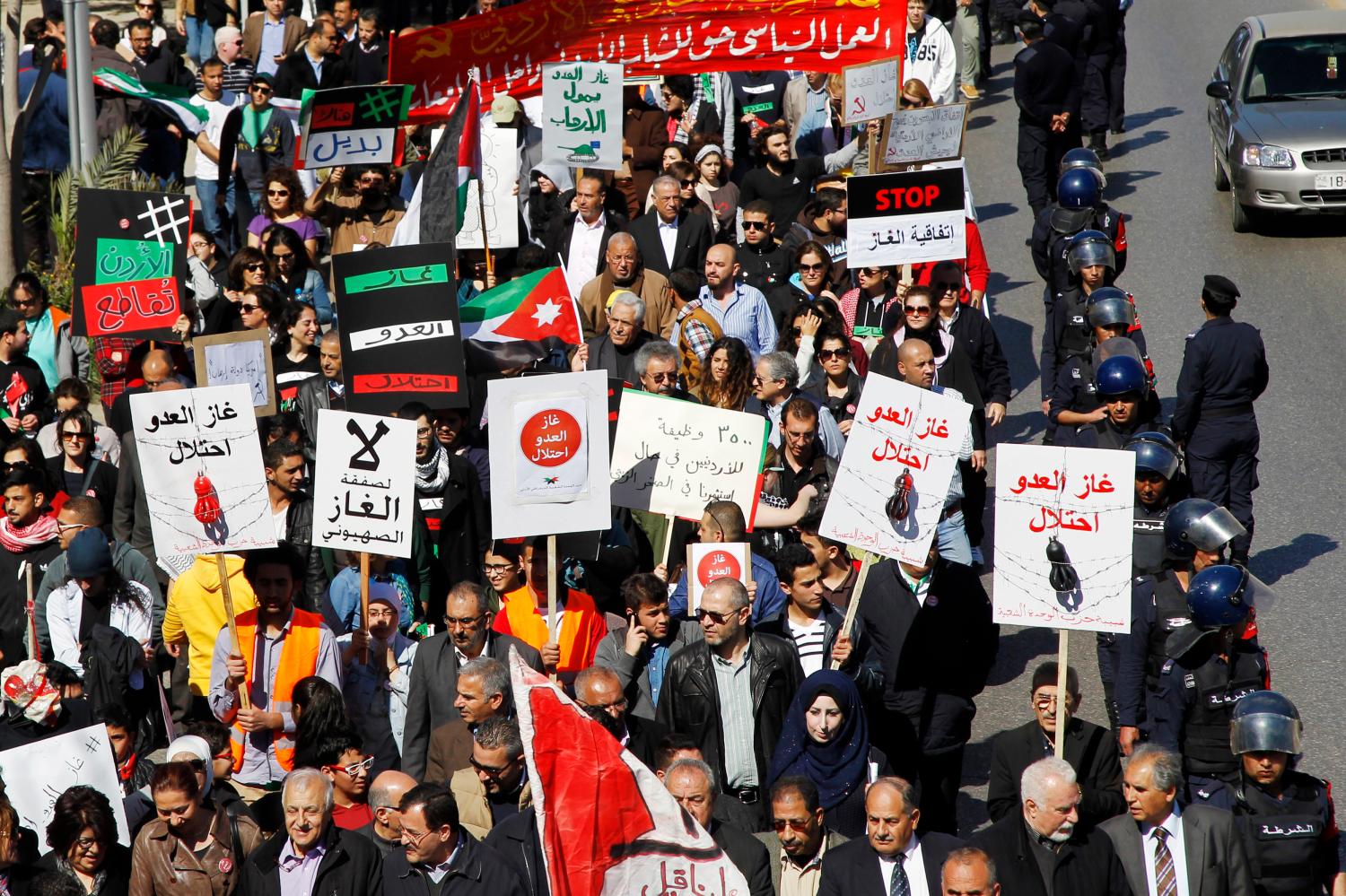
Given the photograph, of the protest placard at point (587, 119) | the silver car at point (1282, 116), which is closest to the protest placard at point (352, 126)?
the protest placard at point (587, 119)

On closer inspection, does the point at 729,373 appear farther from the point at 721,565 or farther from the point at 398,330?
the point at 398,330

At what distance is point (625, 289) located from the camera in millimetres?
12594

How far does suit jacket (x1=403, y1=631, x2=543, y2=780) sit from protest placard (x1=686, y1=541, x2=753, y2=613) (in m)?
0.91

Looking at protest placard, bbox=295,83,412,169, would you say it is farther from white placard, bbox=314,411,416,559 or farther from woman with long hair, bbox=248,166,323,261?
white placard, bbox=314,411,416,559

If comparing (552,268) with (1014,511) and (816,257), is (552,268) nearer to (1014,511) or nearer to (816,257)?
(816,257)

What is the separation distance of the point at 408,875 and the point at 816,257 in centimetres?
674

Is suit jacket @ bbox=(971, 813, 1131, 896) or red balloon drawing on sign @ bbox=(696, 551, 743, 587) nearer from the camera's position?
suit jacket @ bbox=(971, 813, 1131, 896)

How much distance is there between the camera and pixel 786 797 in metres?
7.55

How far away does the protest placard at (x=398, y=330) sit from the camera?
11.4 meters

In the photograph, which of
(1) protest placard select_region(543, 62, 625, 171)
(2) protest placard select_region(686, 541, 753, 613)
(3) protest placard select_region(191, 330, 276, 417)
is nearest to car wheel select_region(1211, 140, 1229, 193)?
(1) protest placard select_region(543, 62, 625, 171)

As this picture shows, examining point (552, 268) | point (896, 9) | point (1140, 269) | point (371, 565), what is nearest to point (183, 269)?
point (552, 268)

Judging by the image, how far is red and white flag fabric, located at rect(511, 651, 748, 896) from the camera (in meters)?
6.41

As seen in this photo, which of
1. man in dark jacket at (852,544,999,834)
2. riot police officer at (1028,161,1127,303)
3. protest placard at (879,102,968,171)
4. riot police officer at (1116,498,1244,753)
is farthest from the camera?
protest placard at (879,102,968,171)

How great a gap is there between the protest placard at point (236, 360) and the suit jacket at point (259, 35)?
10564 mm
